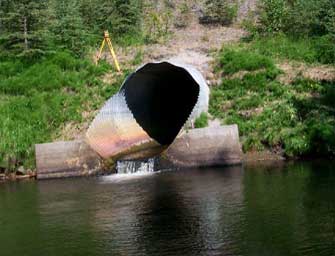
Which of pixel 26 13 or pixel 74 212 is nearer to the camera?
pixel 74 212

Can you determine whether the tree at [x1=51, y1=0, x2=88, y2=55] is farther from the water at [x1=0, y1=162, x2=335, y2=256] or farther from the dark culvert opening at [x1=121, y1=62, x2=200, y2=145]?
the water at [x1=0, y1=162, x2=335, y2=256]

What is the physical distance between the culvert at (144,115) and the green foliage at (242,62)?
185 centimetres

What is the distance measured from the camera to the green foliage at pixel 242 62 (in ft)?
98.2

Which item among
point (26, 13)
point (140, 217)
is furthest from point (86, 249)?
point (26, 13)

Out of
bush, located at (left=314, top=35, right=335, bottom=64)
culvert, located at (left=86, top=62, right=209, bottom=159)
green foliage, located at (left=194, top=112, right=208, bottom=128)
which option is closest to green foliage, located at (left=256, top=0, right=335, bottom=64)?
bush, located at (left=314, top=35, right=335, bottom=64)

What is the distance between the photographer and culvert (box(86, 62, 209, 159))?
27.3 meters

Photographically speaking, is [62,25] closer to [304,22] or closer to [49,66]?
[49,66]

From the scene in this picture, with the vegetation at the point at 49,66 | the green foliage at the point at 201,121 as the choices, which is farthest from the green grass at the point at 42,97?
the green foliage at the point at 201,121

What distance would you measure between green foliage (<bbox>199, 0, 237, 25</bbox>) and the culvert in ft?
23.7

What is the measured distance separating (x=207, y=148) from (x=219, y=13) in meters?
16.1

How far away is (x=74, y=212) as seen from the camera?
17.7 m

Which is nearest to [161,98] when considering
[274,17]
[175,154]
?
[175,154]

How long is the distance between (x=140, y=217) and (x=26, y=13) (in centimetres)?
2123

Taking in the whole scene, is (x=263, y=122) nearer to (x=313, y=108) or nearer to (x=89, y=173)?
(x=313, y=108)
